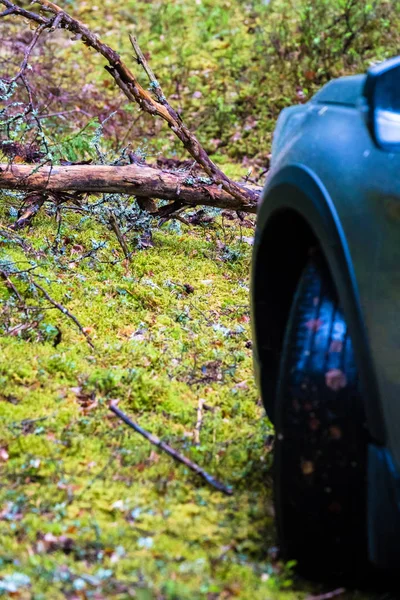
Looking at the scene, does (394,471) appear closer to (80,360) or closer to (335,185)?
(335,185)

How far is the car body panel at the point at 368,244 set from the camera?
80.6 inches

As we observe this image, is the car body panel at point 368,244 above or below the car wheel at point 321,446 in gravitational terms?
above

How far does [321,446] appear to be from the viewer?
7.70 ft

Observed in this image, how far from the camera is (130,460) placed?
10.6 feet

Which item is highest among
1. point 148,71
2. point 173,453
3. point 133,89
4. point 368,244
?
point 368,244

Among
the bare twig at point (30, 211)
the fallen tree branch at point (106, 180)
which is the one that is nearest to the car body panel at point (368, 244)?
the fallen tree branch at point (106, 180)

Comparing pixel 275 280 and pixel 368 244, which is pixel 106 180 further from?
pixel 368 244

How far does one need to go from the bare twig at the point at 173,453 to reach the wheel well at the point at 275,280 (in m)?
0.41

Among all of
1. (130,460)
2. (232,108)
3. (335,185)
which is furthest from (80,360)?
(232,108)

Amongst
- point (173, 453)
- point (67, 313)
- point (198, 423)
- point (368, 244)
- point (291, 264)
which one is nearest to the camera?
point (368, 244)

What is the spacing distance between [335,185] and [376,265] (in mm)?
298

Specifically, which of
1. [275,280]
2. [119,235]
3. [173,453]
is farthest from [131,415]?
[119,235]

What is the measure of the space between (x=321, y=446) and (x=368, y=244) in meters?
0.70

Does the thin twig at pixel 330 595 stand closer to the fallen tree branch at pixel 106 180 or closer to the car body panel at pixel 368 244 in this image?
the car body panel at pixel 368 244
